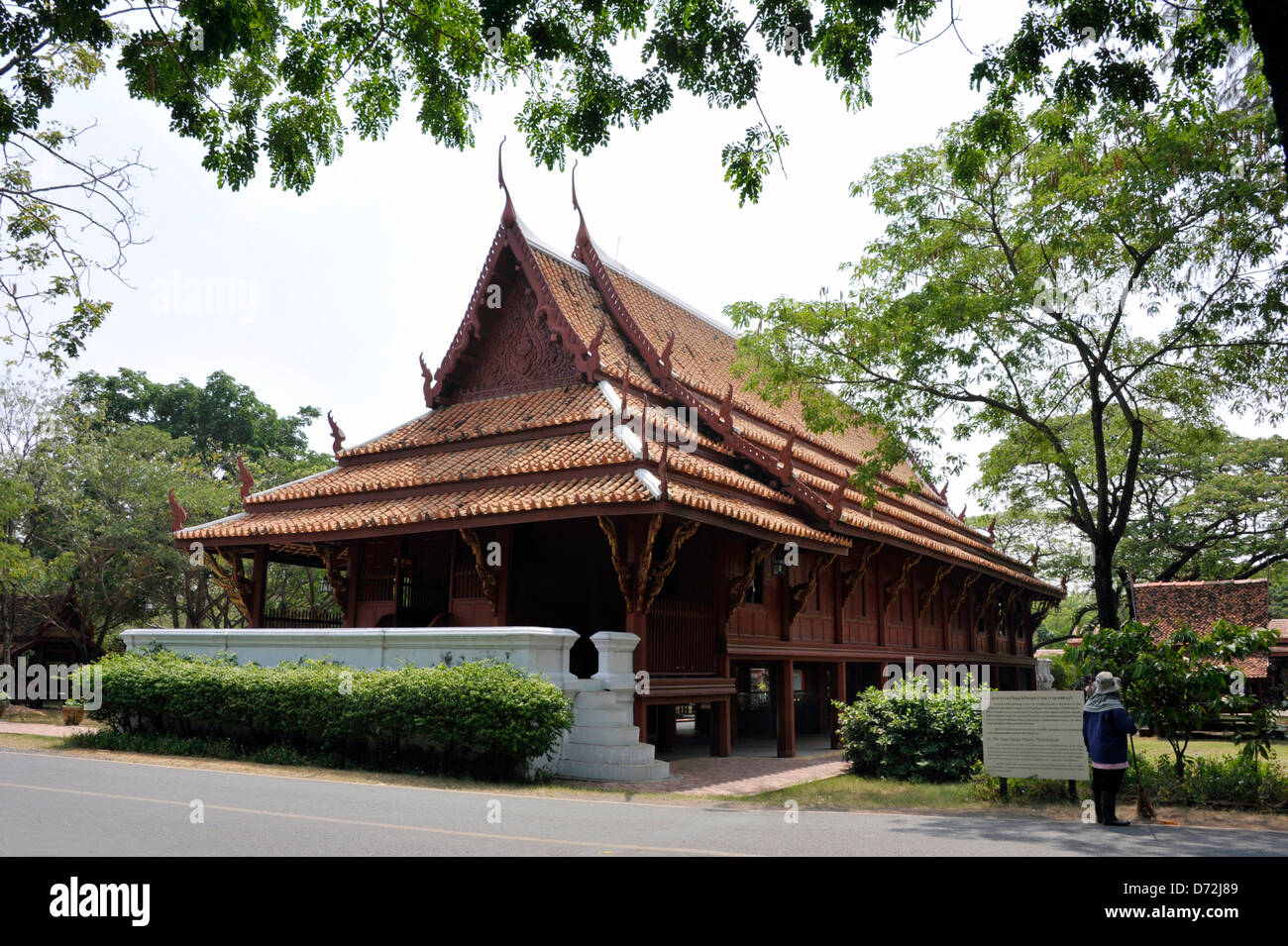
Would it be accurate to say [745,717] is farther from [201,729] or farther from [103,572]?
[103,572]

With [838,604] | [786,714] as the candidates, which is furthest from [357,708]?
[838,604]

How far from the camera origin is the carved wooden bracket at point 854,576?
19391 mm

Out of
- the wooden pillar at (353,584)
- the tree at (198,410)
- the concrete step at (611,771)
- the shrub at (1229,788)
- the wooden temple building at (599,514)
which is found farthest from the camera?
the tree at (198,410)

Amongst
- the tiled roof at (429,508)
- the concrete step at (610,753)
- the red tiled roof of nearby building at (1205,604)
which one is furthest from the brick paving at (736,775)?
the red tiled roof of nearby building at (1205,604)

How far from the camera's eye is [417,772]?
1174cm

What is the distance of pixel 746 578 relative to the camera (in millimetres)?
14883

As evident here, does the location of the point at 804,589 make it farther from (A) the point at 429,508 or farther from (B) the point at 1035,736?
(B) the point at 1035,736

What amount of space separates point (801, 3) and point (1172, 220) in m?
8.78

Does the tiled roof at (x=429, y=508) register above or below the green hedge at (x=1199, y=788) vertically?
above

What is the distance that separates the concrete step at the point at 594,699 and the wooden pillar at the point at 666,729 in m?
4.34

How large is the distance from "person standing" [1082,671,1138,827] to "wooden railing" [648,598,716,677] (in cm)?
617

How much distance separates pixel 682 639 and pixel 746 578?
1347 millimetres

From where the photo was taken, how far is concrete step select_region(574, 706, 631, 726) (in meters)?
12.3

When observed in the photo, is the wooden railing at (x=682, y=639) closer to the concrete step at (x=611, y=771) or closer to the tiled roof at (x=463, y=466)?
the concrete step at (x=611, y=771)
